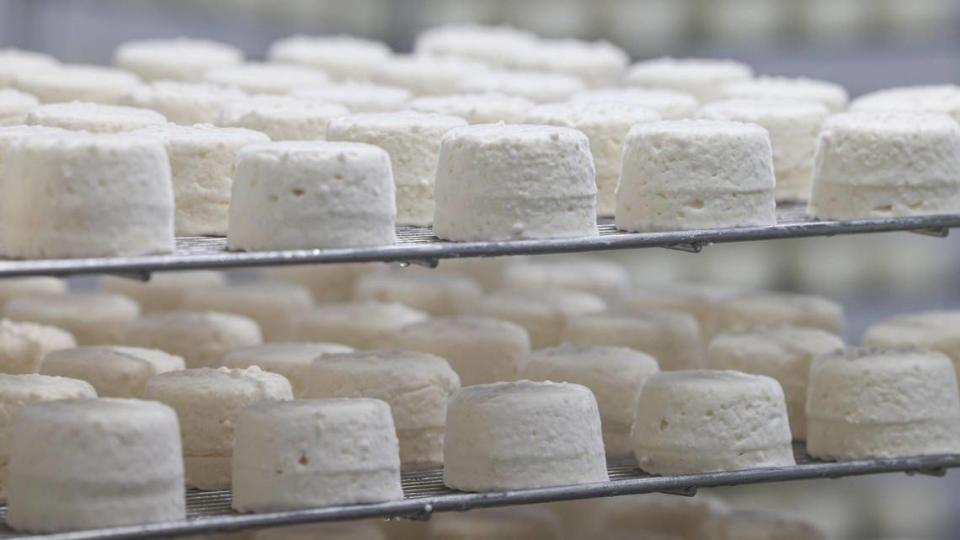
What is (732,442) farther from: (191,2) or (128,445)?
(191,2)

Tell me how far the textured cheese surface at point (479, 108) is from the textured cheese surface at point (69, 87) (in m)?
0.69

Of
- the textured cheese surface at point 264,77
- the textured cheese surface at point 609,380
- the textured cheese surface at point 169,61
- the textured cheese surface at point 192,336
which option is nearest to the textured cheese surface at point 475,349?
the textured cheese surface at point 609,380

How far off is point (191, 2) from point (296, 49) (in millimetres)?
1457

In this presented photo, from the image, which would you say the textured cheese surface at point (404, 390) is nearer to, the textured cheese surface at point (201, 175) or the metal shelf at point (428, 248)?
the metal shelf at point (428, 248)

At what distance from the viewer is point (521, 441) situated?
3.42 m

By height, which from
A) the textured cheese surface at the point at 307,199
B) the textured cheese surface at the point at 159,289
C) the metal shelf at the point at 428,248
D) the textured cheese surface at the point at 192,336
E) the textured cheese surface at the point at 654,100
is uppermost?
the textured cheese surface at the point at 654,100

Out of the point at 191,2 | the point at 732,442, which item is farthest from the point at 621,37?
the point at 732,442

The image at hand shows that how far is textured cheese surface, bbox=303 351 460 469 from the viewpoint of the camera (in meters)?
3.67

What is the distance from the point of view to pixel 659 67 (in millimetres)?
4789

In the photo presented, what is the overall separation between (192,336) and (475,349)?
62 centimetres

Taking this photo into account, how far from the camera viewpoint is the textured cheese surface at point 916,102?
406 centimetres

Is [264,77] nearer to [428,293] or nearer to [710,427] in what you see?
[428,293]

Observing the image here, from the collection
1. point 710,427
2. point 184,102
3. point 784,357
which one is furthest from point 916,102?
point 184,102

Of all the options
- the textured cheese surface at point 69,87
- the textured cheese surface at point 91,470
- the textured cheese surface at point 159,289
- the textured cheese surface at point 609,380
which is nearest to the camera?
the textured cheese surface at point 91,470
